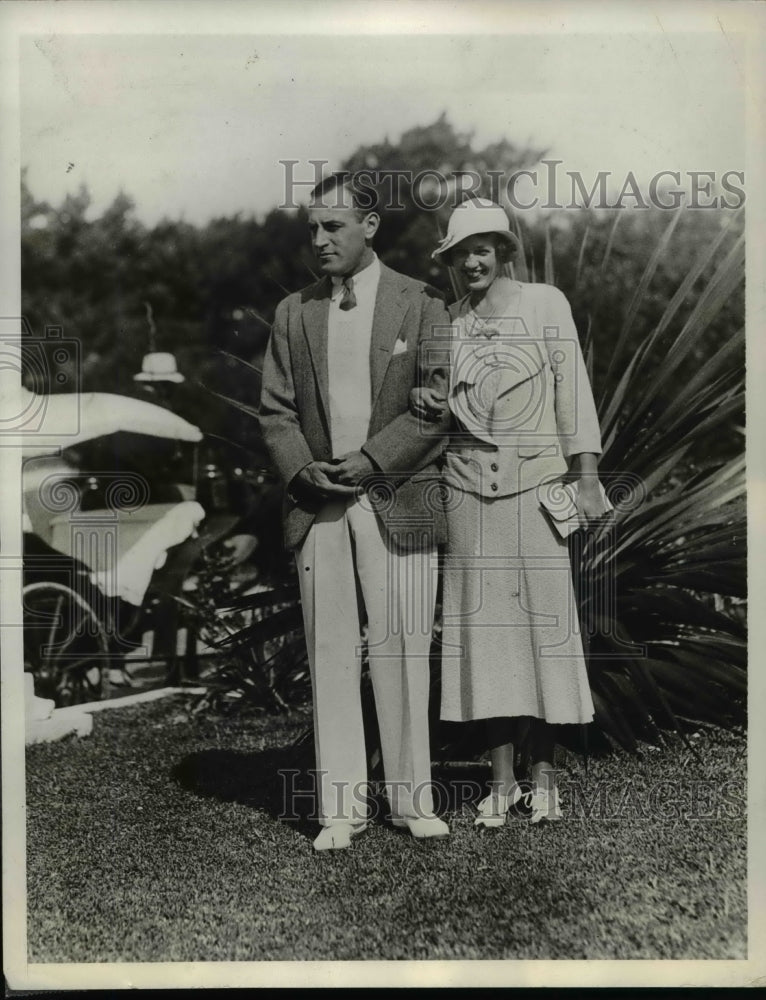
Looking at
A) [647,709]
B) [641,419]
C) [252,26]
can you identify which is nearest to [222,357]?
[252,26]

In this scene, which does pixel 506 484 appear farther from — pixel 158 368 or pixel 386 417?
pixel 158 368

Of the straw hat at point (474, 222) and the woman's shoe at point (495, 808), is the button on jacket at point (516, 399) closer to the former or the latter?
the straw hat at point (474, 222)

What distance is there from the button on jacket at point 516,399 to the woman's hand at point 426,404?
0.14 feet

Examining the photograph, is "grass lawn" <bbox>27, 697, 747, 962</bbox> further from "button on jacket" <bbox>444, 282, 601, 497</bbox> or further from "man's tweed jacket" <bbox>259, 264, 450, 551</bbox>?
"button on jacket" <bbox>444, 282, 601, 497</bbox>

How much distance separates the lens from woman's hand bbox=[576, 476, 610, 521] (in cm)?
368

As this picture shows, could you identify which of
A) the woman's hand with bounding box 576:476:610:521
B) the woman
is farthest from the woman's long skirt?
the woman's hand with bounding box 576:476:610:521

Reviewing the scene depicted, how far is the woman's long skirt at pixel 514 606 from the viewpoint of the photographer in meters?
3.66

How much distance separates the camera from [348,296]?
3.70 m

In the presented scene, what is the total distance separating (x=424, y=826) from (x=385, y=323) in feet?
4.99

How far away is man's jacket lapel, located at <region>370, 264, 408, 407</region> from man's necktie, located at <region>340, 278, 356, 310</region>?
0.08 m

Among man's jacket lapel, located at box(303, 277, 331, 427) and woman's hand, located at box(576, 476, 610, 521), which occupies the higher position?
man's jacket lapel, located at box(303, 277, 331, 427)

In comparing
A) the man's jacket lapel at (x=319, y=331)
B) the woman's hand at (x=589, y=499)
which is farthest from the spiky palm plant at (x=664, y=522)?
the man's jacket lapel at (x=319, y=331)

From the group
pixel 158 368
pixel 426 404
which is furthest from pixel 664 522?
pixel 158 368

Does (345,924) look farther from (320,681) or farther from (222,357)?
(222,357)
